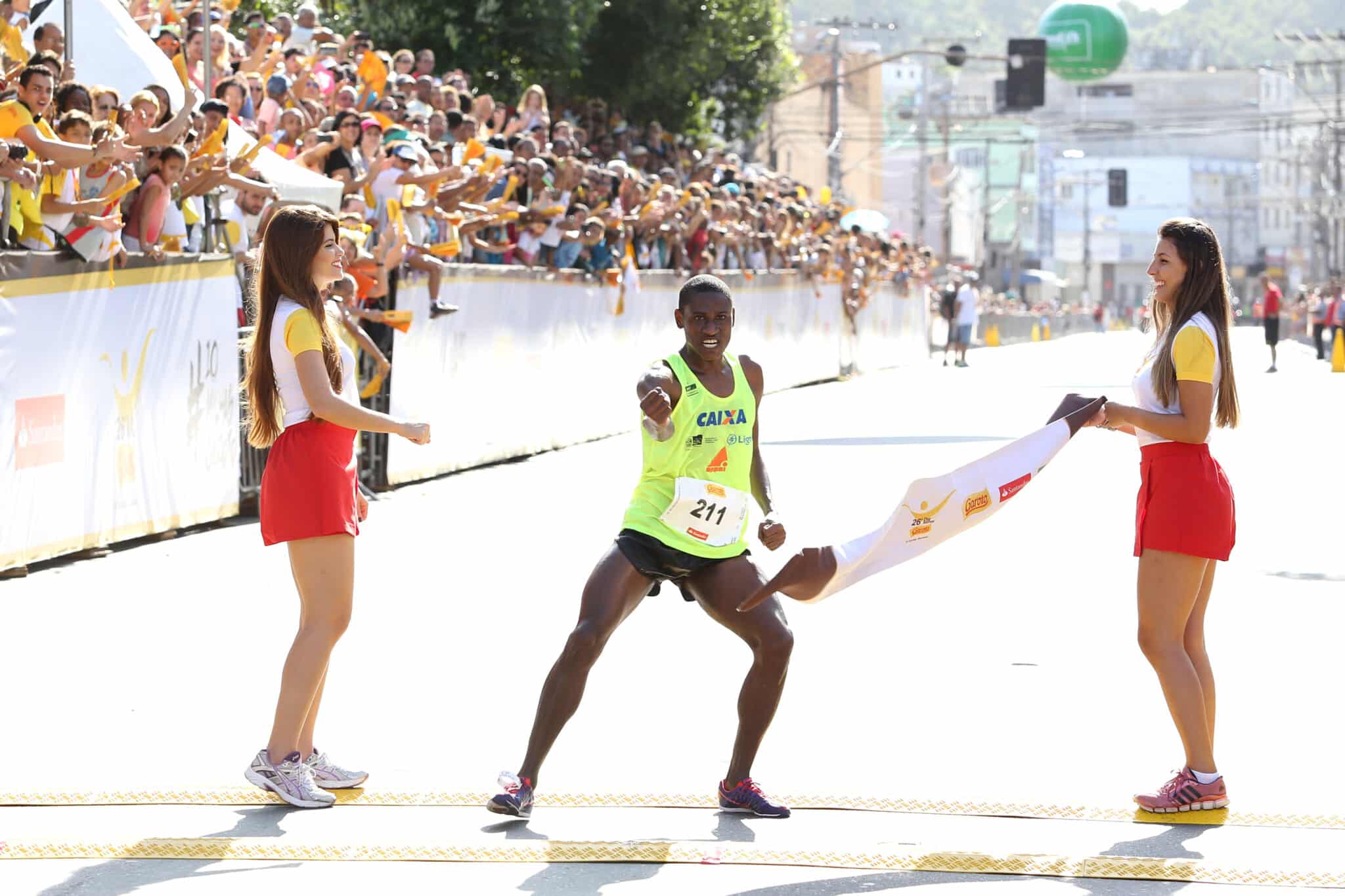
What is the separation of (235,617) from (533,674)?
6.97ft

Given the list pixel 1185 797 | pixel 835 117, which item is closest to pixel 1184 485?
pixel 1185 797

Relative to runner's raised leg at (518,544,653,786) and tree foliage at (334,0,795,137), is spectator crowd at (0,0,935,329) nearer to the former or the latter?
tree foliage at (334,0,795,137)

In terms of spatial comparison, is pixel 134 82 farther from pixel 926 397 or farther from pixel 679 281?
pixel 926 397

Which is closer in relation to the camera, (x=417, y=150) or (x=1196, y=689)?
(x=1196, y=689)

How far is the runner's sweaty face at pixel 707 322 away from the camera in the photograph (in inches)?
230

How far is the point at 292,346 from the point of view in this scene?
19.6 ft

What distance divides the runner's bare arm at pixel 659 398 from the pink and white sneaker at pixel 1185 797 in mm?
1745

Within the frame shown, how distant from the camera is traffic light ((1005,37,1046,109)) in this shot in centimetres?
3991

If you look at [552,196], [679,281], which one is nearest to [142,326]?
[552,196]

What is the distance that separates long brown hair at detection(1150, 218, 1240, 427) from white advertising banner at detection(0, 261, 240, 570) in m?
6.80

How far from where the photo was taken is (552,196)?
1983cm

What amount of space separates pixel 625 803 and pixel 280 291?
5.99 ft

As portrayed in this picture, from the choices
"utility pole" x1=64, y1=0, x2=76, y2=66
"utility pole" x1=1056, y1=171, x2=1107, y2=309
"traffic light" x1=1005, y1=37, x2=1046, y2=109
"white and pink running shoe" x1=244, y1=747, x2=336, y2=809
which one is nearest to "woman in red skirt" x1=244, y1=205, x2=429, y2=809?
"white and pink running shoe" x1=244, y1=747, x2=336, y2=809

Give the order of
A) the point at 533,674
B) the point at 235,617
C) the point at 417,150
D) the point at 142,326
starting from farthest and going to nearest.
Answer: the point at 417,150 → the point at 142,326 → the point at 235,617 → the point at 533,674
